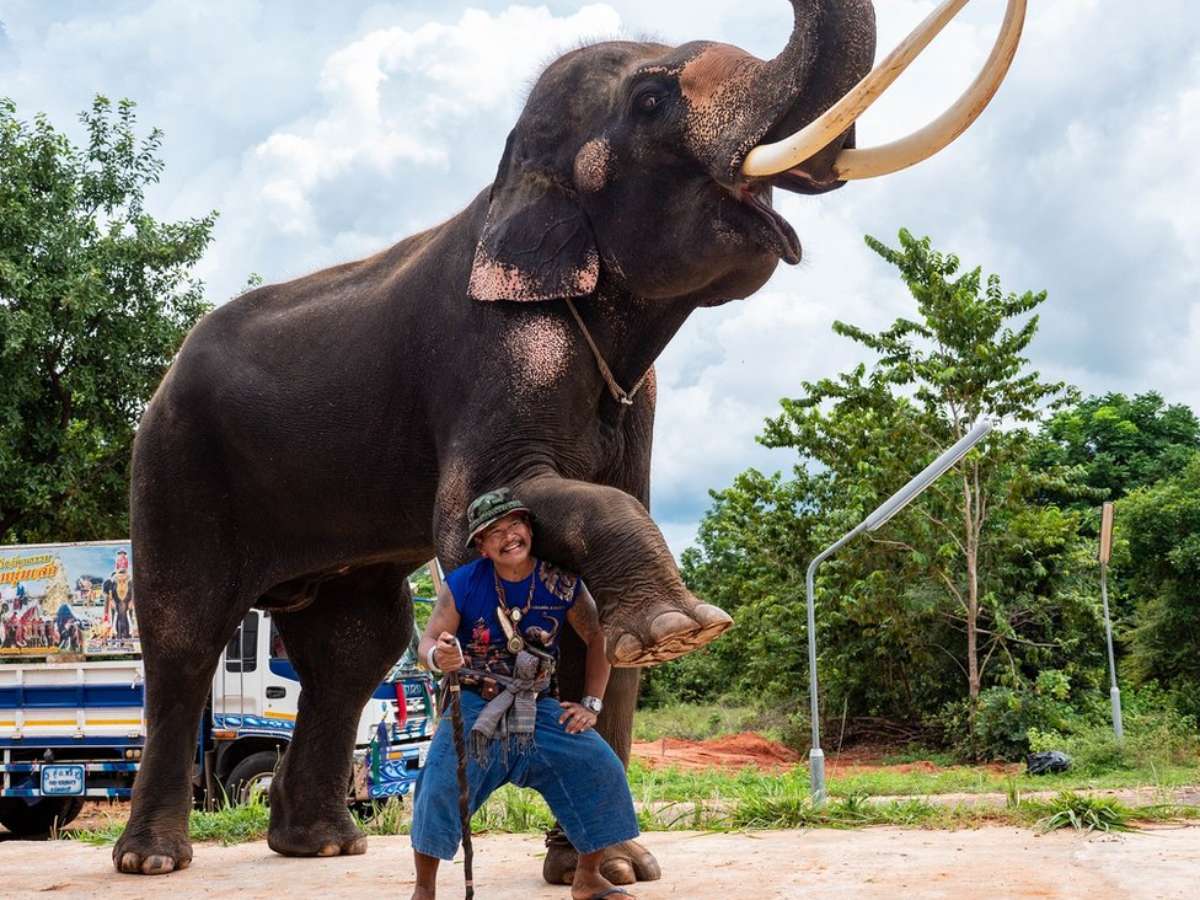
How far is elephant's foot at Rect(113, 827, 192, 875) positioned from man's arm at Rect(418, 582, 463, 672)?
7.63ft

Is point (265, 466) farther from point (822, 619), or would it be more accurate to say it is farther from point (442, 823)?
point (822, 619)

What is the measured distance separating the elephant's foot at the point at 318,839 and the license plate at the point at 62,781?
25.9 feet

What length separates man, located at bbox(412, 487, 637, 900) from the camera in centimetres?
373

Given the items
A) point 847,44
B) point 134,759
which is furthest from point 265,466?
point 134,759

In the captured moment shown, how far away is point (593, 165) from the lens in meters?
4.29

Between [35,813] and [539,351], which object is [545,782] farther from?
[35,813]

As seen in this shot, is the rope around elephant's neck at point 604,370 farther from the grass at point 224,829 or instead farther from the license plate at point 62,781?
the license plate at point 62,781

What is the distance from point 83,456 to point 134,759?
4824mm

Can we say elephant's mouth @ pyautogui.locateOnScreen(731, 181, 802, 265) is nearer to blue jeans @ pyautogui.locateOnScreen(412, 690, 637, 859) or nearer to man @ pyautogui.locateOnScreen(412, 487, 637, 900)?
man @ pyautogui.locateOnScreen(412, 487, 637, 900)

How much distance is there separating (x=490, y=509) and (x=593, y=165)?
1176mm

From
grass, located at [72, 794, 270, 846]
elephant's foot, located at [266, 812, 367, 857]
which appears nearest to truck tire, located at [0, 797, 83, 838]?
grass, located at [72, 794, 270, 846]

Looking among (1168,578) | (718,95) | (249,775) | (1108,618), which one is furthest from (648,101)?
(1168,578)

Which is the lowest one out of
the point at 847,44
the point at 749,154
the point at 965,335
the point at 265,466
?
the point at 265,466

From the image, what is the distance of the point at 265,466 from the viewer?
5215 mm
